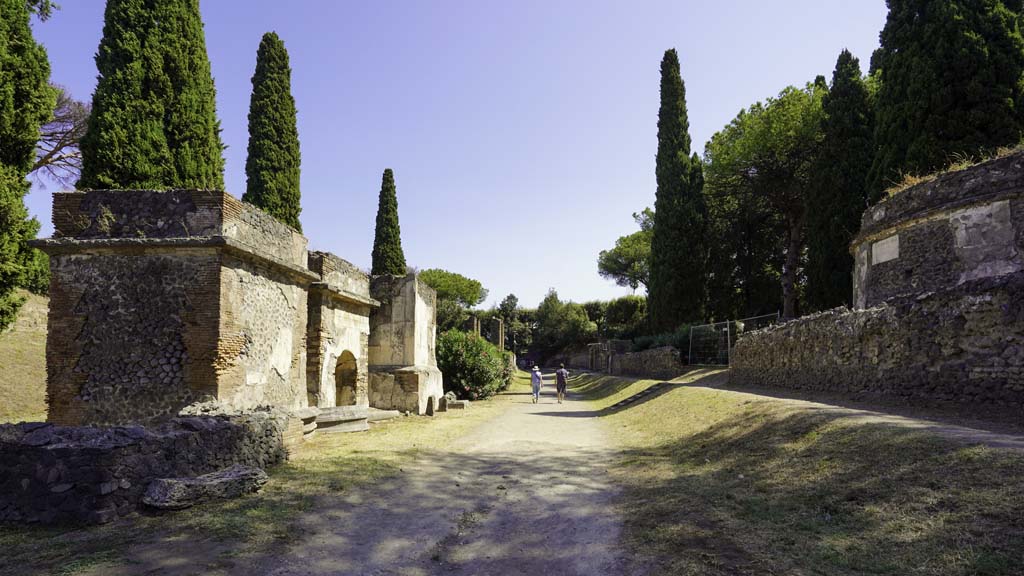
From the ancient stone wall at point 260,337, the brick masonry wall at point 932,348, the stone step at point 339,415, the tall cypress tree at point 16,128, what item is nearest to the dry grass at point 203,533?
the ancient stone wall at point 260,337

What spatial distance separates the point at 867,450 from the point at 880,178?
1844cm

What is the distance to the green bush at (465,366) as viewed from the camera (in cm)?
2144

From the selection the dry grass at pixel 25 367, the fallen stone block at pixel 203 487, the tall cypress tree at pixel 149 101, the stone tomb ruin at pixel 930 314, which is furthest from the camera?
the dry grass at pixel 25 367

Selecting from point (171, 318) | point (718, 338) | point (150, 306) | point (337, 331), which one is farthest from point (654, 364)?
point (150, 306)

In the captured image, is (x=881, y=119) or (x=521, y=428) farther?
(x=881, y=119)

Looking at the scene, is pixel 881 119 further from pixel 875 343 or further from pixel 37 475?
pixel 37 475

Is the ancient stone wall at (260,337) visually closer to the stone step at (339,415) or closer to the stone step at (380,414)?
the stone step at (339,415)

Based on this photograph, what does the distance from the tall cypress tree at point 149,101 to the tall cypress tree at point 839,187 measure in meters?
23.8

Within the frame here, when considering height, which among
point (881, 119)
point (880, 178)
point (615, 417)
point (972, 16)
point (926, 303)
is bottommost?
point (615, 417)

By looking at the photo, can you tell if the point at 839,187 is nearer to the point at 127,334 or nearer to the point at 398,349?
the point at 398,349

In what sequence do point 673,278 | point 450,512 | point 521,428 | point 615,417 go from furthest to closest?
1. point 673,278
2. point 615,417
3. point 521,428
4. point 450,512

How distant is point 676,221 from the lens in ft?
104

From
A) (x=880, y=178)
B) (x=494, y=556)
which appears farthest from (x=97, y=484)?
(x=880, y=178)

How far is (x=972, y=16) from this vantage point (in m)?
18.2
